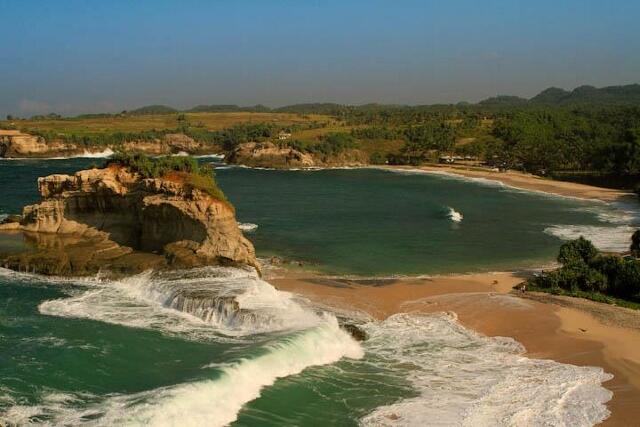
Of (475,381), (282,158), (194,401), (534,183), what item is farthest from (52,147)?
(475,381)

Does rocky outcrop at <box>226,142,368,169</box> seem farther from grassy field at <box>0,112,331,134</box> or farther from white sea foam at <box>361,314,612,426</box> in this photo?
white sea foam at <box>361,314,612,426</box>

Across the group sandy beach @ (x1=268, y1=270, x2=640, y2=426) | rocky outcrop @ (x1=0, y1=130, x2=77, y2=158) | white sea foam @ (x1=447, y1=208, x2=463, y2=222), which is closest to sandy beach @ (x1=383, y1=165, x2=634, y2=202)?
white sea foam @ (x1=447, y1=208, x2=463, y2=222)

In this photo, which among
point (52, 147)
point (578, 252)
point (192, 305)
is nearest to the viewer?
point (192, 305)

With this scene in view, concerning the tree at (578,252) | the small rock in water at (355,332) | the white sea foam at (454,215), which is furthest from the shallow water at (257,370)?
the white sea foam at (454,215)

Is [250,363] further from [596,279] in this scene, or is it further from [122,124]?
[122,124]

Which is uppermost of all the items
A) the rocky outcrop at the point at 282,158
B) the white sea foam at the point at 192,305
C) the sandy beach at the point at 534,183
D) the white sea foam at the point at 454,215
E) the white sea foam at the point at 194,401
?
the rocky outcrop at the point at 282,158

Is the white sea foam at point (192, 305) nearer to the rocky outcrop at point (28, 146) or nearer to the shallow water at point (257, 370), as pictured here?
the shallow water at point (257, 370)
